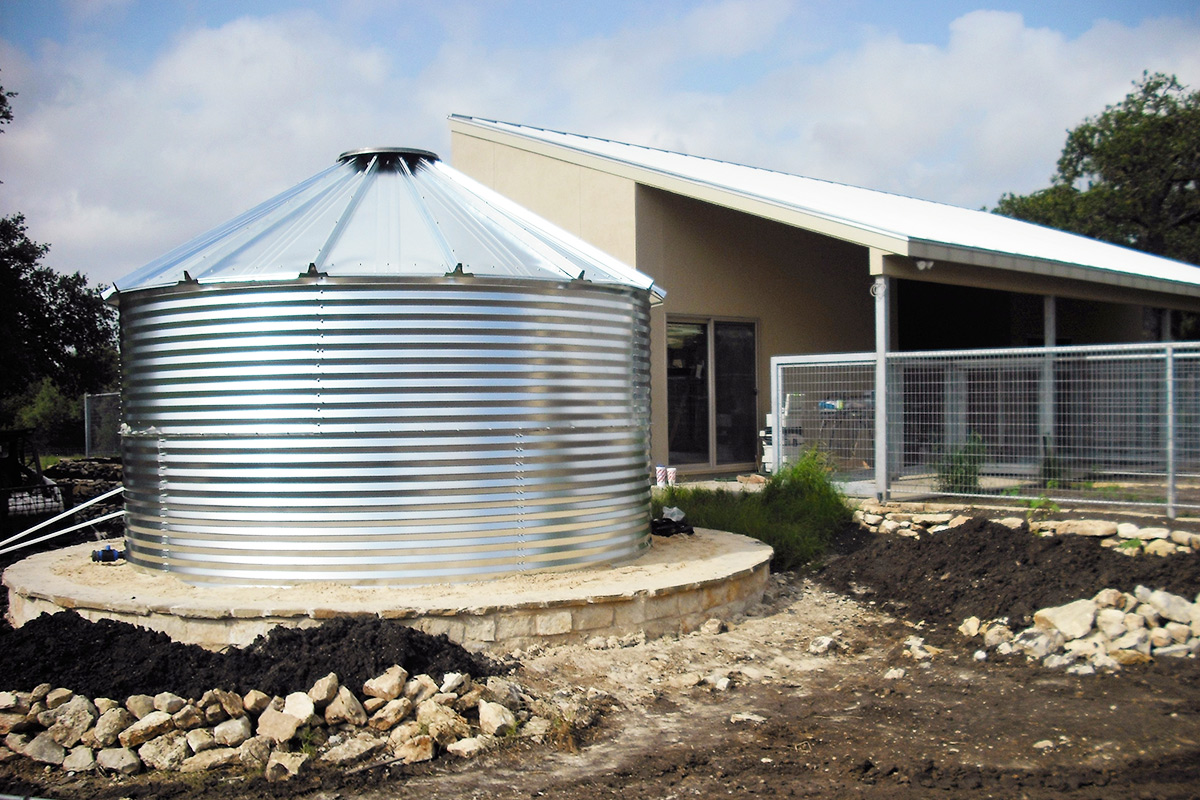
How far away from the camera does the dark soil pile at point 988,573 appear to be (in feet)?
25.0

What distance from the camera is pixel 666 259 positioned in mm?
13414

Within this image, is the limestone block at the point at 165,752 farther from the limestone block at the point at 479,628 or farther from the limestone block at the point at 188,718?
the limestone block at the point at 479,628

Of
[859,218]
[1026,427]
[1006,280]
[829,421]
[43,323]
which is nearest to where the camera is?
[1026,427]

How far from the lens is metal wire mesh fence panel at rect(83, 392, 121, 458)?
24250mm

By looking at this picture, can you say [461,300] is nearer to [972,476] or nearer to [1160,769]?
[1160,769]

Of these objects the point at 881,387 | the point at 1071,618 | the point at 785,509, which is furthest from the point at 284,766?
the point at 881,387

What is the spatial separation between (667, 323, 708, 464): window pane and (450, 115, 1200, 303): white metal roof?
7.12 ft

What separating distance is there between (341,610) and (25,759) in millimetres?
1810

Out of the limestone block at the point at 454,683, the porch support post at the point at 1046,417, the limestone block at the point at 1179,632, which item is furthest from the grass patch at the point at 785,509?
the limestone block at the point at 454,683

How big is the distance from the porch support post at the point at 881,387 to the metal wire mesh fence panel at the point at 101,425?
19954 millimetres

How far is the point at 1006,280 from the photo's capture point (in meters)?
12.8

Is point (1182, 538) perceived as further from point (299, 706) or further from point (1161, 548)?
point (299, 706)

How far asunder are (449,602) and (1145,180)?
127ft

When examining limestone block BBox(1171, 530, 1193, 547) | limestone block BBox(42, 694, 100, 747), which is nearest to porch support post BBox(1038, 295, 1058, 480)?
limestone block BBox(1171, 530, 1193, 547)
